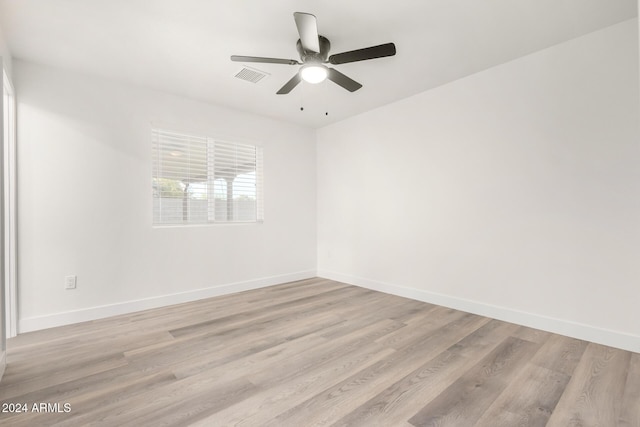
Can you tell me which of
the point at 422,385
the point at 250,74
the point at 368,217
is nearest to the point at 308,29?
the point at 250,74

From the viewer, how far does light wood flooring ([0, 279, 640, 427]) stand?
1.54 metres

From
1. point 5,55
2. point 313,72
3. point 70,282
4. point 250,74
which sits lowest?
point 70,282

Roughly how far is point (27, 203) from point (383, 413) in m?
3.44

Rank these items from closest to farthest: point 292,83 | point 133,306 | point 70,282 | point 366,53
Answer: point 366,53
point 292,83
point 70,282
point 133,306

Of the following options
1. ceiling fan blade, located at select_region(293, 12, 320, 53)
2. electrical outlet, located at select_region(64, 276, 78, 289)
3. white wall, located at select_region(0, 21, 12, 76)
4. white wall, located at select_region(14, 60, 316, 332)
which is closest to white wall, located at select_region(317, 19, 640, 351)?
ceiling fan blade, located at select_region(293, 12, 320, 53)

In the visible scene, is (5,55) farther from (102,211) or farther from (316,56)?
(316,56)

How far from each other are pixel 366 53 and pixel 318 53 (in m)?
0.37

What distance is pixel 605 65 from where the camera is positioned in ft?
7.64

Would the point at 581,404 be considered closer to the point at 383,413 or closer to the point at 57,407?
the point at 383,413

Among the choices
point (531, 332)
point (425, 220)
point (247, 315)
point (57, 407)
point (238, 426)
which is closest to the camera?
point (238, 426)

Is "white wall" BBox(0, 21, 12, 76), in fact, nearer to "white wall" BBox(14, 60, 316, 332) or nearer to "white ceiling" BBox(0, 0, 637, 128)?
"white ceiling" BBox(0, 0, 637, 128)

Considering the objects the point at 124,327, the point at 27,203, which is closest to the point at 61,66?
the point at 27,203

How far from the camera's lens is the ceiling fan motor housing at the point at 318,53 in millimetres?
2229

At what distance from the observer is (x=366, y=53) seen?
6.89ft
